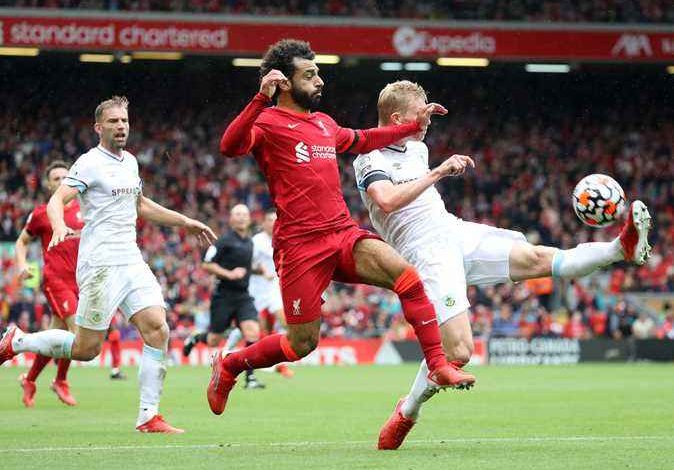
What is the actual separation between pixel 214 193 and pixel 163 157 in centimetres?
226

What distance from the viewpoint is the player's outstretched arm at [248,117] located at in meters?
7.43

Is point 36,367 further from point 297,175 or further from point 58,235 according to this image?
point 297,175

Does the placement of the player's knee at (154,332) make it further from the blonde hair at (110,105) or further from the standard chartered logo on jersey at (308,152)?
the standard chartered logo on jersey at (308,152)

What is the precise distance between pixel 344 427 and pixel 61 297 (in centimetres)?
435

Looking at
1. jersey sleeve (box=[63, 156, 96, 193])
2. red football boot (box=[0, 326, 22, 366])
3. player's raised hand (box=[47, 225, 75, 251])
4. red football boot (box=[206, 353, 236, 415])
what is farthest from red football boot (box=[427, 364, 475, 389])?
red football boot (box=[0, 326, 22, 366])

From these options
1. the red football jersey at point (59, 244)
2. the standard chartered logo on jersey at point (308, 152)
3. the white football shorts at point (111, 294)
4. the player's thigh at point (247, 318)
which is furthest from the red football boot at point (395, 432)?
the player's thigh at point (247, 318)

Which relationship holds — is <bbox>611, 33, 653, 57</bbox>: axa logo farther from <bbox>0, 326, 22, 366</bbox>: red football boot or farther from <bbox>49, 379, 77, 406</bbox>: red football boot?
<bbox>0, 326, 22, 366</bbox>: red football boot

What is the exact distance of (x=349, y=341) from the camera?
1048 inches

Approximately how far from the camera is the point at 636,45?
3394 centimetres

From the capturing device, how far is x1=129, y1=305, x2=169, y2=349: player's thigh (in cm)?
973

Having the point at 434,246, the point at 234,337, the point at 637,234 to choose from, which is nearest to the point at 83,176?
the point at 434,246

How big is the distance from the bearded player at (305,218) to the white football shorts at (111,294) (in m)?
1.91

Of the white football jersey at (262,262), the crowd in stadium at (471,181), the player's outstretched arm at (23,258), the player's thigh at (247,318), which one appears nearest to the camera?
the player's outstretched arm at (23,258)

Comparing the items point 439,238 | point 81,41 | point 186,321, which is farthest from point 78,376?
point 81,41
